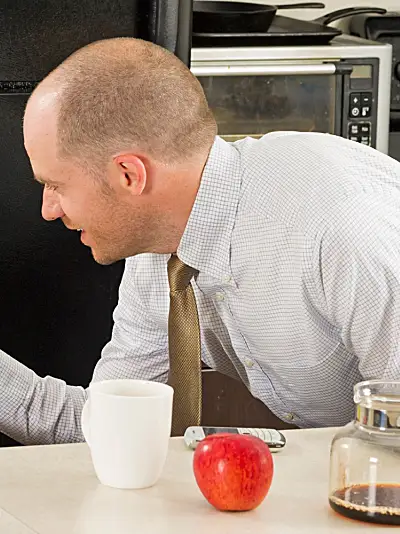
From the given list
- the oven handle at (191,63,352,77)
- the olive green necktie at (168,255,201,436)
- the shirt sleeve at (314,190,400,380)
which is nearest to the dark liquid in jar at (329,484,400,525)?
the shirt sleeve at (314,190,400,380)

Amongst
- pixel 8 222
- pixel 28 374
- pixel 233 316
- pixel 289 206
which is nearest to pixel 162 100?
pixel 289 206

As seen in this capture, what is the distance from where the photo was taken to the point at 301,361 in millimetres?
1794

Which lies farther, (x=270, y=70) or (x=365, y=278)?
(x=270, y=70)

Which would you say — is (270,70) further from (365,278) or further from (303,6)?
(365,278)

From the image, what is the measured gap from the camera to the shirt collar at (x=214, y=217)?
1.77m

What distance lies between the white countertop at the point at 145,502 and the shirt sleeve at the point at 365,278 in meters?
0.30

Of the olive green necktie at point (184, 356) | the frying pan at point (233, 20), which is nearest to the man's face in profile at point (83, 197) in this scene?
the olive green necktie at point (184, 356)

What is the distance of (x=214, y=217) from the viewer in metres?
1.77

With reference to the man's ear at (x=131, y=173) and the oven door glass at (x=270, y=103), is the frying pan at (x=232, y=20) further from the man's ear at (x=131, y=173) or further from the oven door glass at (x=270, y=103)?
the man's ear at (x=131, y=173)

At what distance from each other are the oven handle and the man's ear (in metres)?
1.07

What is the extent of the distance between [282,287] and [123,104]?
1.13 feet

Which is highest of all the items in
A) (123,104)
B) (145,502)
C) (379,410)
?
(123,104)

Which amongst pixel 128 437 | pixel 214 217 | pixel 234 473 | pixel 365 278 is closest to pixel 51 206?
pixel 214 217

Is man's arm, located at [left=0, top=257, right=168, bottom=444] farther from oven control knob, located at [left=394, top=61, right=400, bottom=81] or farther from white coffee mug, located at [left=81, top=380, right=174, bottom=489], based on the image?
oven control knob, located at [left=394, top=61, right=400, bottom=81]
